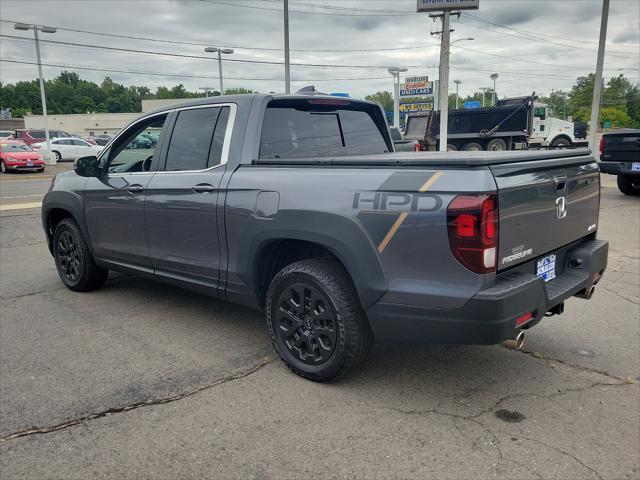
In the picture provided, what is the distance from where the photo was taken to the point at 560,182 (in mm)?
3232

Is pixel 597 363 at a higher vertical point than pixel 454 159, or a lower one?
lower

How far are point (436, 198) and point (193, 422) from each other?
1.82 meters

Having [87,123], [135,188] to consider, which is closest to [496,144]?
[135,188]

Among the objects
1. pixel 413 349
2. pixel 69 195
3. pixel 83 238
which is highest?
pixel 69 195

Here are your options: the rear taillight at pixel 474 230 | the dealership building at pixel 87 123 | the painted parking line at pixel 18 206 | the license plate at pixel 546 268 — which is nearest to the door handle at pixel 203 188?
the rear taillight at pixel 474 230

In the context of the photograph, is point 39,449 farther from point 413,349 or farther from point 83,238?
point 83,238

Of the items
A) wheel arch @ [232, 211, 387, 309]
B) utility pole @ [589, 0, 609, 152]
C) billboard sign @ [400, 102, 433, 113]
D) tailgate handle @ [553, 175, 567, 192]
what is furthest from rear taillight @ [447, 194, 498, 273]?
billboard sign @ [400, 102, 433, 113]

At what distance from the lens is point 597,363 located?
3758 millimetres

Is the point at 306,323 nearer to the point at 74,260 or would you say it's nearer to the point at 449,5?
the point at 74,260

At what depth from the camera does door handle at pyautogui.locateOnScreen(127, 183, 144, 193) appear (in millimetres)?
4465

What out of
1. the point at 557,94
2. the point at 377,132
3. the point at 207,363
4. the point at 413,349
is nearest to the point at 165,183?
the point at 207,363

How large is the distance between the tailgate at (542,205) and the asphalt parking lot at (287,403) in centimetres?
92

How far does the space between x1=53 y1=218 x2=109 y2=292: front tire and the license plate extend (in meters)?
4.16

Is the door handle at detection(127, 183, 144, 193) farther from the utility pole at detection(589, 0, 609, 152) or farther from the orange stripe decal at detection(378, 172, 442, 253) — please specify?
the utility pole at detection(589, 0, 609, 152)
